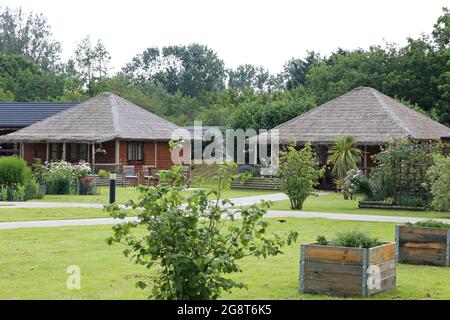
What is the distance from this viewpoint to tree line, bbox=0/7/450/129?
5859 centimetres

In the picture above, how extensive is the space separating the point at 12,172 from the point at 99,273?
18.4 meters

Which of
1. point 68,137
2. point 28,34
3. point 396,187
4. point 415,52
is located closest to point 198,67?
point 28,34

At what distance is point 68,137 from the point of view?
48.2m

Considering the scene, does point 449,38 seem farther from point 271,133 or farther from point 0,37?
point 0,37

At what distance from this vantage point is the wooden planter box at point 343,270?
37.6 ft

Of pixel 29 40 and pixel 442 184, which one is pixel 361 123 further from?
pixel 29 40

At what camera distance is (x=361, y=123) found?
43.5 metres

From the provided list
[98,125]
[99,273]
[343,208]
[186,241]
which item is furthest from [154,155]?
[186,241]

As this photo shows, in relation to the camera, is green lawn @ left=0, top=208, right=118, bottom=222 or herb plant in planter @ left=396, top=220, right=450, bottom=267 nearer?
herb plant in planter @ left=396, top=220, right=450, bottom=267

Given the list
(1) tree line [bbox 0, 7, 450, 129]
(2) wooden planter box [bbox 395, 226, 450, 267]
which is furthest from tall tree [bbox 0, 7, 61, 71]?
(2) wooden planter box [bbox 395, 226, 450, 267]

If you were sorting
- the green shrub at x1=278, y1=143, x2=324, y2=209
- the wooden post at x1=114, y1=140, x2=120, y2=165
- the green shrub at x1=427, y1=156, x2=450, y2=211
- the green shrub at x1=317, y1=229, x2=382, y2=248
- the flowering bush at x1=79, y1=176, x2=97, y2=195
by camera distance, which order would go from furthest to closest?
the wooden post at x1=114, y1=140, x2=120, y2=165 → the flowering bush at x1=79, y1=176, x2=97, y2=195 → the green shrub at x1=278, y1=143, x2=324, y2=209 → the green shrub at x1=427, y1=156, x2=450, y2=211 → the green shrub at x1=317, y1=229, x2=382, y2=248

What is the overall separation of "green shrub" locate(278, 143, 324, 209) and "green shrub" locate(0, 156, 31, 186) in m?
9.58

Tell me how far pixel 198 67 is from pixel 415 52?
60403 mm

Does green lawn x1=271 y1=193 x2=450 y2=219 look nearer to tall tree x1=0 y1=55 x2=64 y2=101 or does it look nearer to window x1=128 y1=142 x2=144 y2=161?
window x1=128 y1=142 x2=144 y2=161
